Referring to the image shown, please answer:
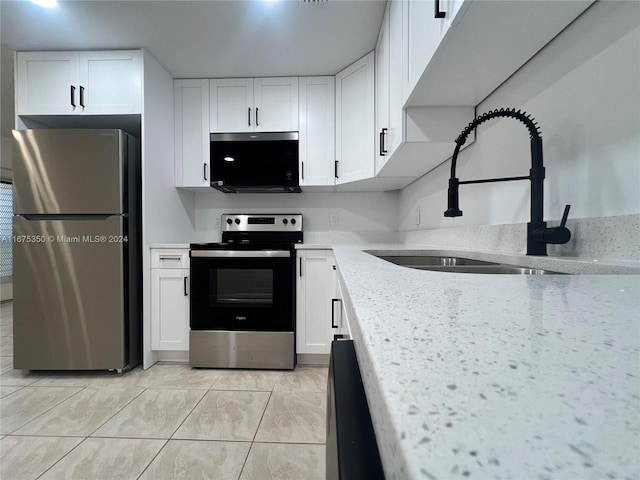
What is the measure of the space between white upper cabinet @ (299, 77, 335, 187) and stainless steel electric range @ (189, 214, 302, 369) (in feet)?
2.22

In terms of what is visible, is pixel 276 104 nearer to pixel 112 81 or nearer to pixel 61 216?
pixel 112 81

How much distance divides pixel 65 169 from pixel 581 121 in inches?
102

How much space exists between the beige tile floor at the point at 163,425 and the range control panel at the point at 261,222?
1140 millimetres

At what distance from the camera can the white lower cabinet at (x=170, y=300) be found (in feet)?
6.72

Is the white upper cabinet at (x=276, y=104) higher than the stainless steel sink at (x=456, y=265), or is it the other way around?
the white upper cabinet at (x=276, y=104)

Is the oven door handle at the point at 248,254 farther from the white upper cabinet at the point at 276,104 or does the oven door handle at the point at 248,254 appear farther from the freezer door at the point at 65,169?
the white upper cabinet at the point at 276,104

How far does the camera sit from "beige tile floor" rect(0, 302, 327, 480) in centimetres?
114

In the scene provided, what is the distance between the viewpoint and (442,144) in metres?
1.31

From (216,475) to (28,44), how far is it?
2.79m

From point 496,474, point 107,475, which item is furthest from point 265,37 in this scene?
point 107,475

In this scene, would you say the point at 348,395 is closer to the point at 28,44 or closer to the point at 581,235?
the point at 581,235

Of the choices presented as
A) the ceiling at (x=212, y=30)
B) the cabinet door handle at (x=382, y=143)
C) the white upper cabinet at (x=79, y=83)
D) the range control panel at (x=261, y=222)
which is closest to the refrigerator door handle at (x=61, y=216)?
the white upper cabinet at (x=79, y=83)

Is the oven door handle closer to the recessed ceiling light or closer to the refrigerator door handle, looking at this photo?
the refrigerator door handle

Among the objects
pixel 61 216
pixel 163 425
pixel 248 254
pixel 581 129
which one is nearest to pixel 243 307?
pixel 248 254
